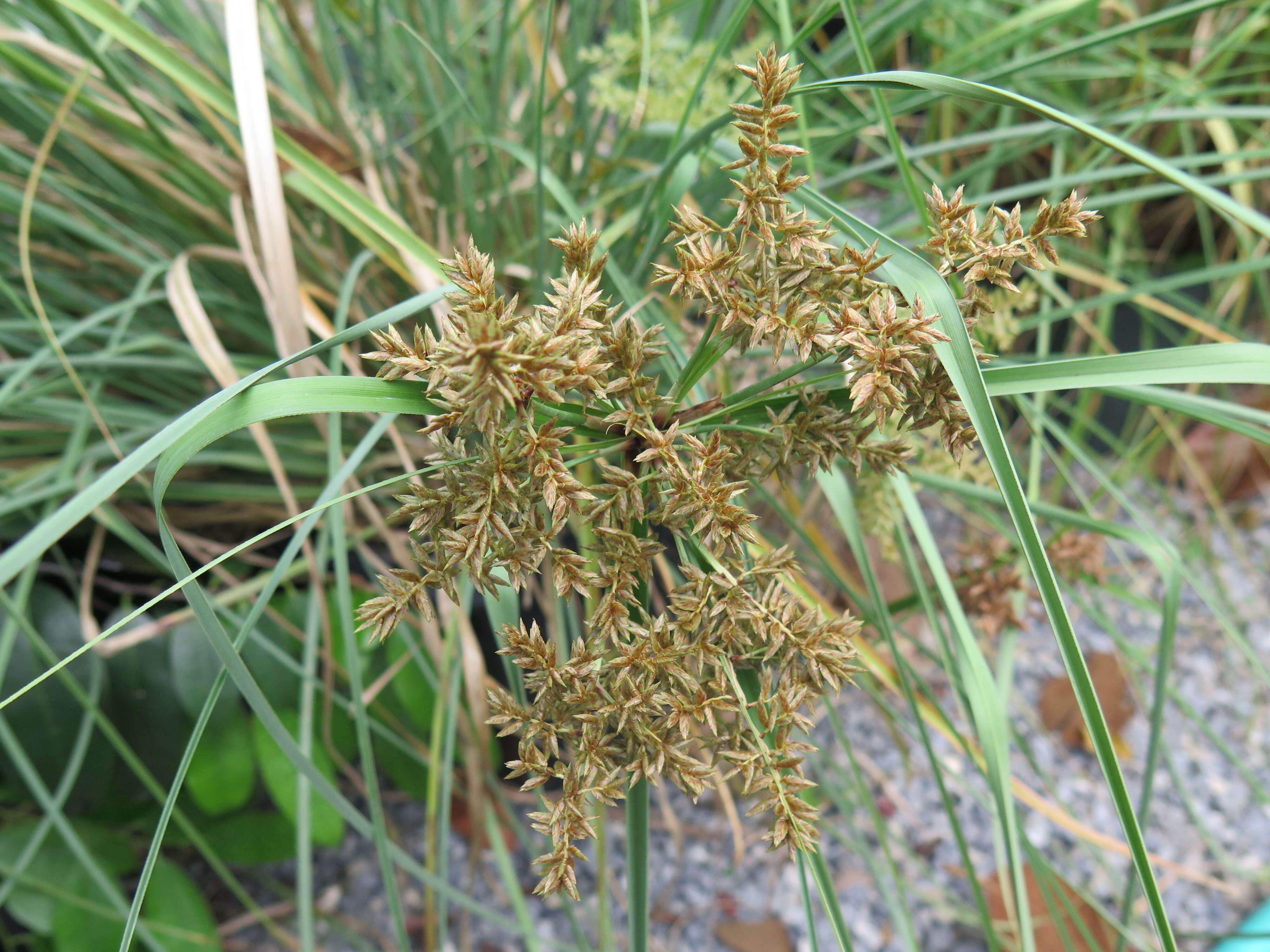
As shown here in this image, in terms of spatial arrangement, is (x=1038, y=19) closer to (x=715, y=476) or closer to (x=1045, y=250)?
(x=1045, y=250)

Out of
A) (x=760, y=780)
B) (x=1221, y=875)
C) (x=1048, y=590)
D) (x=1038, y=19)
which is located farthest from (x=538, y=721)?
(x=1221, y=875)

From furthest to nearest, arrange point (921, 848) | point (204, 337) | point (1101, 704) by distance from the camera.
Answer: point (1101, 704)
point (921, 848)
point (204, 337)

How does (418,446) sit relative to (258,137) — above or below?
below

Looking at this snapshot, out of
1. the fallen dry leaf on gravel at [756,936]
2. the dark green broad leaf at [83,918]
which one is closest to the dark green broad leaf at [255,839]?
the dark green broad leaf at [83,918]

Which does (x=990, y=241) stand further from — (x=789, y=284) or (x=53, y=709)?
(x=53, y=709)

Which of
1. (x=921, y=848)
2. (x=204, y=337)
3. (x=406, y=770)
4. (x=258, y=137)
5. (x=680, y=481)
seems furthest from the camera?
(x=921, y=848)

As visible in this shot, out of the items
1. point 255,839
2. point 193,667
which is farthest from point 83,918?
point 193,667

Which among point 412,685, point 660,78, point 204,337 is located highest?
point 660,78
